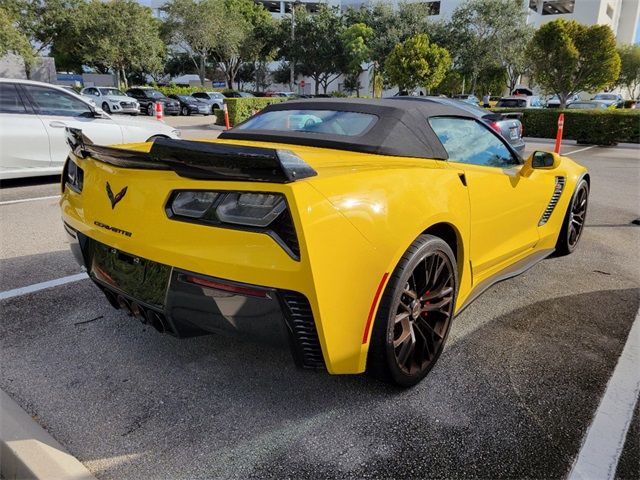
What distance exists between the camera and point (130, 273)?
88.2 inches

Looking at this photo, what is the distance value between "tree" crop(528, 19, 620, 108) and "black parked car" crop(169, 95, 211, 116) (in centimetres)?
1828

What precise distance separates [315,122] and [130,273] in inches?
62.0

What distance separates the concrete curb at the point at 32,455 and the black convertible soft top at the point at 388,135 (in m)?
1.95

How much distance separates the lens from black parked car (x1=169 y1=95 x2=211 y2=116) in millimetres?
29359

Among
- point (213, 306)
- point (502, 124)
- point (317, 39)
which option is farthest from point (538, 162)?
point (317, 39)

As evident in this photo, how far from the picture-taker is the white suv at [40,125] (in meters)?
6.83

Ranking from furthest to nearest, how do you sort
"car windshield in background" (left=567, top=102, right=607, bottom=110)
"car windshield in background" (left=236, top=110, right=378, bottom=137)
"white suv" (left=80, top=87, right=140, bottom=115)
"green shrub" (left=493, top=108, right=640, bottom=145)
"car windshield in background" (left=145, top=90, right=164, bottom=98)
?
"car windshield in background" (left=145, top=90, right=164, bottom=98), "white suv" (left=80, top=87, right=140, bottom=115), "car windshield in background" (left=567, top=102, right=607, bottom=110), "green shrub" (left=493, top=108, right=640, bottom=145), "car windshield in background" (left=236, top=110, right=378, bottom=137)

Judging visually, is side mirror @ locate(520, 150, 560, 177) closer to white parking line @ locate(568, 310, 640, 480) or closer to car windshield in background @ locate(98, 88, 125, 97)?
white parking line @ locate(568, 310, 640, 480)

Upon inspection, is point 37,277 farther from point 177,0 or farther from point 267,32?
point 267,32

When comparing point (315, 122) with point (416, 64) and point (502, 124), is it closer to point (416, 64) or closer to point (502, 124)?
point (502, 124)

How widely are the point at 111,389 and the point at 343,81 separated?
59.5m

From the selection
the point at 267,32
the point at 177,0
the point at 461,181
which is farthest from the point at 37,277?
the point at 267,32

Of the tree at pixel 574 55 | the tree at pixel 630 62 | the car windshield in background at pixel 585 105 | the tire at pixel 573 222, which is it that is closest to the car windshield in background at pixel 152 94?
the tree at pixel 574 55

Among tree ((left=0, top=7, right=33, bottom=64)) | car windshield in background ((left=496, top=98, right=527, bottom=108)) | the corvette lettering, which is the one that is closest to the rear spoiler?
the corvette lettering
